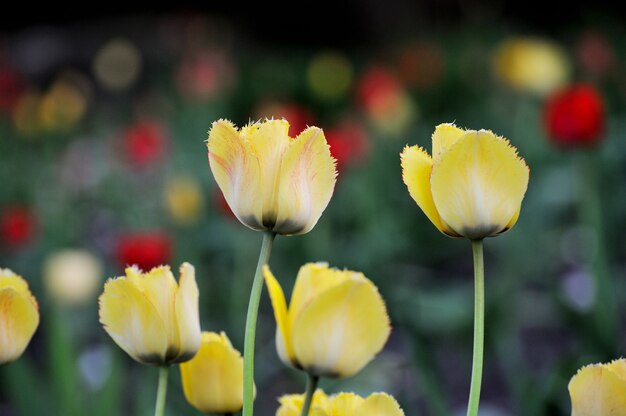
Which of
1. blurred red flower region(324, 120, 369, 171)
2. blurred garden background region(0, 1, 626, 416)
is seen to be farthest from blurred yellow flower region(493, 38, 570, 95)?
blurred red flower region(324, 120, 369, 171)

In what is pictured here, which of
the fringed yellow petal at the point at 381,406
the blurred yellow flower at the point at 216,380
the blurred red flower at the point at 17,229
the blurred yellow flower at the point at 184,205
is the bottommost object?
the blurred red flower at the point at 17,229

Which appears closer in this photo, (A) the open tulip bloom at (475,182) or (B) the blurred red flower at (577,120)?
(A) the open tulip bloom at (475,182)

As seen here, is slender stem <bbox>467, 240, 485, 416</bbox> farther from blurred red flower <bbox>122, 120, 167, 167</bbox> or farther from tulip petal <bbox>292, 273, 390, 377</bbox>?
blurred red flower <bbox>122, 120, 167, 167</bbox>

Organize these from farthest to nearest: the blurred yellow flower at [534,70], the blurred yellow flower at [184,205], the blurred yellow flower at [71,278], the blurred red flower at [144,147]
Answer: the blurred yellow flower at [534,70] → the blurred red flower at [144,147] → the blurred yellow flower at [184,205] → the blurred yellow flower at [71,278]

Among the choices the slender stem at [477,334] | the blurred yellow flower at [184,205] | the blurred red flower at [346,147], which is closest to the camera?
the slender stem at [477,334]

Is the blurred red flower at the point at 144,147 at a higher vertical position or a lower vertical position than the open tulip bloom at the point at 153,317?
lower

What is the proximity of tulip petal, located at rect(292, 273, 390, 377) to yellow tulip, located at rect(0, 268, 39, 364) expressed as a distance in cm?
14

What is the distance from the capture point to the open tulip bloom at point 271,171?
49cm

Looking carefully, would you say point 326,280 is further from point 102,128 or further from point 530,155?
point 102,128

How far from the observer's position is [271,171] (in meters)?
0.49

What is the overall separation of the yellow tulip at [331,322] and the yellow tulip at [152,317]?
5 centimetres

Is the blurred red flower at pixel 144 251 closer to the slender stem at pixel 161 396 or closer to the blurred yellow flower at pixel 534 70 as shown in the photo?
the slender stem at pixel 161 396

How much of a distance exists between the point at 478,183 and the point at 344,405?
127mm

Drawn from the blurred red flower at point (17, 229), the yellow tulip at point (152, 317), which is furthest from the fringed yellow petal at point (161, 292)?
the blurred red flower at point (17, 229)
